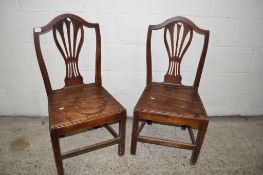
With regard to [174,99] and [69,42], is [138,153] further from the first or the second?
[69,42]

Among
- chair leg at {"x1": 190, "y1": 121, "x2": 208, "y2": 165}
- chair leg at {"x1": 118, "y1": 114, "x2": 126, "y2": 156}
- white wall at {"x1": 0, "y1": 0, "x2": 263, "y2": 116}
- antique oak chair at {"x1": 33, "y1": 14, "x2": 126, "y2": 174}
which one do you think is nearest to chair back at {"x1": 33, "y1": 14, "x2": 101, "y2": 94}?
antique oak chair at {"x1": 33, "y1": 14, "x2": 126, "y2": 174}

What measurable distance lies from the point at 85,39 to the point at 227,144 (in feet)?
5.40

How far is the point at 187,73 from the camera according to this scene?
2146 millimetres

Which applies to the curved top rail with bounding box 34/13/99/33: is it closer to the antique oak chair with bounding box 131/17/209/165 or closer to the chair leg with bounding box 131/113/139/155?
the antique oak chair with bounding box 131/17/209/165

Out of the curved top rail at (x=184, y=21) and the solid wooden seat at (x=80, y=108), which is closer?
the solid wooden seat at (x=80, y=108)

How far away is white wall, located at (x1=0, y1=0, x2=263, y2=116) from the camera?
1.82 meters

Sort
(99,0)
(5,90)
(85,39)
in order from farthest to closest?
(5,90) → (85,39) → (99,0)

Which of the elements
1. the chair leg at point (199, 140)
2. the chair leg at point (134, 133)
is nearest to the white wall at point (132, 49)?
the chair leg at point (134, 133)

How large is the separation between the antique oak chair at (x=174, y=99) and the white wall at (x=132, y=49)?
0.51ft

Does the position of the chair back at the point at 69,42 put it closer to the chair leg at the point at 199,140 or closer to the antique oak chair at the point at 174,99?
the antique oak chair at the point at 174,99

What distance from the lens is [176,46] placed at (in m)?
1.86

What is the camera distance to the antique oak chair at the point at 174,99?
1602mm

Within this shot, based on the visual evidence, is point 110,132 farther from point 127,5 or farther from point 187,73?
point 127,5

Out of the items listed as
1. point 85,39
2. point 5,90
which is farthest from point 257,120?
point 5,90
